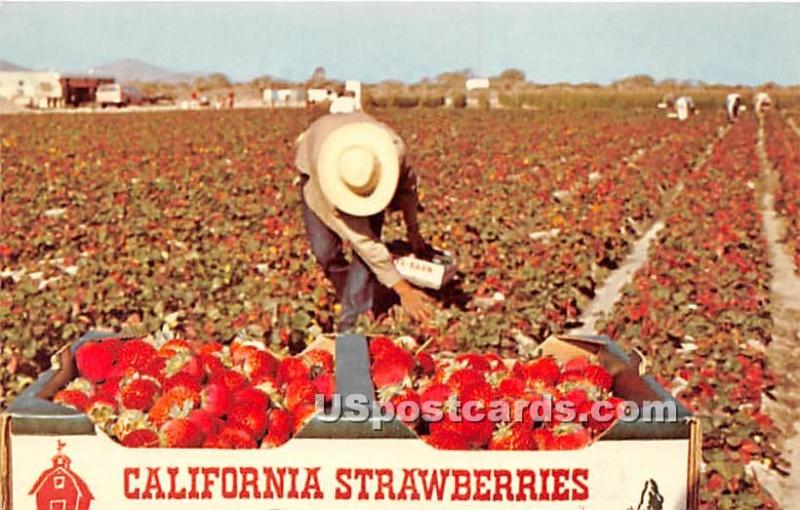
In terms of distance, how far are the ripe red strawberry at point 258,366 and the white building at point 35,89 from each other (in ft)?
164

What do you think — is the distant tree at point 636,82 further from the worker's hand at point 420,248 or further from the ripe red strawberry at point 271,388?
the ripe red strawberry at point 271,388

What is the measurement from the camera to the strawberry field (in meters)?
4.66

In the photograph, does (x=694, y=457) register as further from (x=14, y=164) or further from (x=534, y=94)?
(x=534, y=94)

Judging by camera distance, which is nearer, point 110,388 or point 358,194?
point 110,388

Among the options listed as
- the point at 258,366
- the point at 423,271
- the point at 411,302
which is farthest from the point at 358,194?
the point at 258,366

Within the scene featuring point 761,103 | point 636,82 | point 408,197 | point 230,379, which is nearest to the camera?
point 230,379

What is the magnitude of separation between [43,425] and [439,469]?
2.53 ft

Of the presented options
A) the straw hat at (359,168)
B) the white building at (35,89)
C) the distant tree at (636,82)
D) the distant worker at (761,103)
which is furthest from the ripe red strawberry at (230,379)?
the distant tree at (636,82)

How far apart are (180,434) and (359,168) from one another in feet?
7.75

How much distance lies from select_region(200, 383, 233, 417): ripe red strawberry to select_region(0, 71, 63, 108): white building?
50.2 metres

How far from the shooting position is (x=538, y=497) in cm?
205

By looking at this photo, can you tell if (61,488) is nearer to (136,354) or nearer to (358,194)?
(136,354)

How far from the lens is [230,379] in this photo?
2.37 metres

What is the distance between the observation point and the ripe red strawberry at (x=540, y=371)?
2.49 metres
